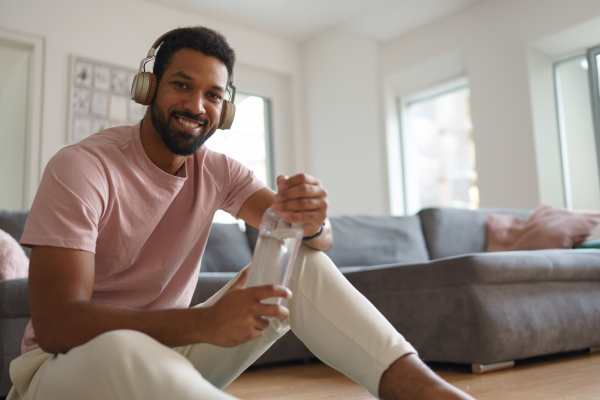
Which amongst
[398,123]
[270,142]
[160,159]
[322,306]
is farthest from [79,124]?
[322,306]

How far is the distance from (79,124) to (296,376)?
108 inches

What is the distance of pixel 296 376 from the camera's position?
223 centimetres

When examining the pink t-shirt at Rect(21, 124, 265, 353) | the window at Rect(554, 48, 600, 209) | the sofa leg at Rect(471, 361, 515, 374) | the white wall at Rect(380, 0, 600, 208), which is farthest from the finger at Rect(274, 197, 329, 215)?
the window at Rect(554, 48, 600, 209)

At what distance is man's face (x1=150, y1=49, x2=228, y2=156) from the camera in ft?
4.01

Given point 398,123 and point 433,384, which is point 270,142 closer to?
point 398,123

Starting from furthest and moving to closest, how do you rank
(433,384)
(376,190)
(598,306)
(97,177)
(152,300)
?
(376,190) → (598,306) → (152,300) → (97,177) → (433,384)

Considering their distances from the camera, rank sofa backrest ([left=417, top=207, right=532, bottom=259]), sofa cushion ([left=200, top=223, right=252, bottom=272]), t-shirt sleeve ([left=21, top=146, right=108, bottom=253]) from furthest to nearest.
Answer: sofa backrest ([left=417, top=207, right=532, bottom=259]) → sofa cushion ([left=200, top=223, right=252, bottom=272]) → t-shirt sleeve ([left=21, top=146, right=108, bottom=253])

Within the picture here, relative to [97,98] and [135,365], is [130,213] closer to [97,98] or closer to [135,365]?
[135,365]

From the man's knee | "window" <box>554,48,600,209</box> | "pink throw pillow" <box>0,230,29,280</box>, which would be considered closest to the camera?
the man's knee

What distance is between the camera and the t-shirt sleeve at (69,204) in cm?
92

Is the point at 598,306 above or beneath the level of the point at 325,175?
beneath

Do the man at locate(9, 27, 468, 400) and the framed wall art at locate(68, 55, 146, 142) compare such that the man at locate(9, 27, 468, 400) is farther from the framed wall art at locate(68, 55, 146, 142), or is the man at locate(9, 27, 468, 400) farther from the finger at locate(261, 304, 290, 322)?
the framed wall art at locate(68, 55, 146, 142)

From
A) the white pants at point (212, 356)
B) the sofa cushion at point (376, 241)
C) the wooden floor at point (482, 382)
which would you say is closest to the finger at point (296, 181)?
the white pants at point (212, 356)

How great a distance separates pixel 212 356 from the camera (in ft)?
3.54
